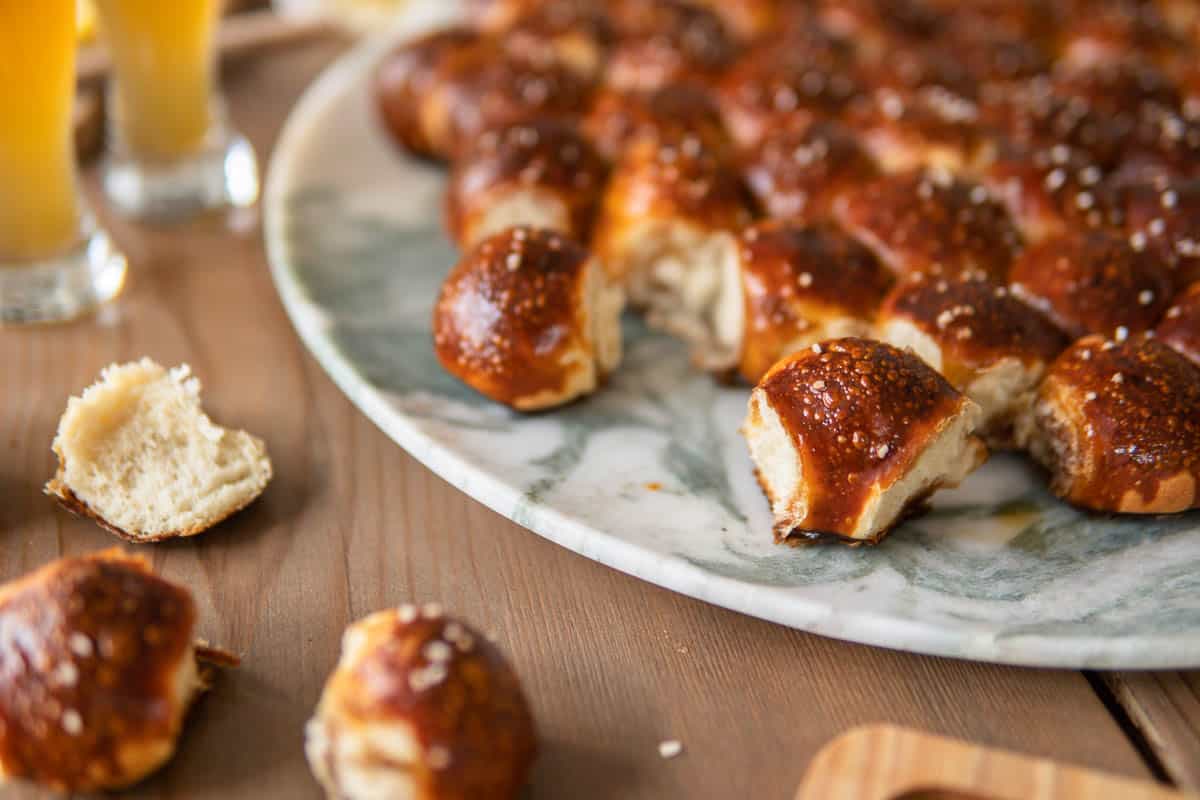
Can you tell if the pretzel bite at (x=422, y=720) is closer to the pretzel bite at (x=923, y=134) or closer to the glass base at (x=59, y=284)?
the glass base at (x=59, y=284)

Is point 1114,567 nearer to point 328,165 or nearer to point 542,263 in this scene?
point 542,263

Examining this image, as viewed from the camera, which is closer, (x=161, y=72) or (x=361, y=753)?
(x=361, y=753)

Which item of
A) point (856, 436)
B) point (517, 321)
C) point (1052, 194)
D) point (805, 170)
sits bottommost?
point (517, 321)

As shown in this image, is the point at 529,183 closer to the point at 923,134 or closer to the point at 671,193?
the point at 671,193

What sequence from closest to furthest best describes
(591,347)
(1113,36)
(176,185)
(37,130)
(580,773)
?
1. (580,773)
2. (591,347)
3. (37,130)
4. (176,185)
5. (1113,36)

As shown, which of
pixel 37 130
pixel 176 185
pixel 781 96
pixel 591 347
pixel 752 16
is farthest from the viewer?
pixel 752 16

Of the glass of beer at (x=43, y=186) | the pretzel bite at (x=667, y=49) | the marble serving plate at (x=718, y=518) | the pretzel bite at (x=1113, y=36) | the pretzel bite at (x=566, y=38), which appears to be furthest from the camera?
the pretzel bite at (x=1113, y=36)

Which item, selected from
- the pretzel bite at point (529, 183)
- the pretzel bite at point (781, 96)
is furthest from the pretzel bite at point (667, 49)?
the pretzel bite at point (529, 183)

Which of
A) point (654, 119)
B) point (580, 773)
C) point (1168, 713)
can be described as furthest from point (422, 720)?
point (654, 119)
